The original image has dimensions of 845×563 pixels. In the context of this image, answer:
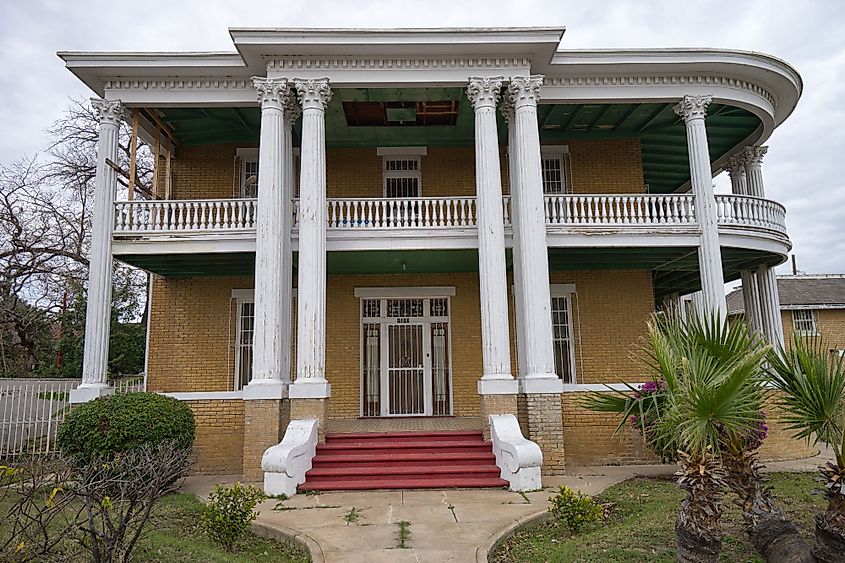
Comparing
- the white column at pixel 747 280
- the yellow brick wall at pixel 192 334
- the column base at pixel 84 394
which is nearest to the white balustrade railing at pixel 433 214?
the white column at pixel 747 280

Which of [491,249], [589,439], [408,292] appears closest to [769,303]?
[589,439]

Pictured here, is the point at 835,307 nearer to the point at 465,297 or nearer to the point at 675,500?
the point at 465,297

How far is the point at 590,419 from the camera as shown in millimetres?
11609

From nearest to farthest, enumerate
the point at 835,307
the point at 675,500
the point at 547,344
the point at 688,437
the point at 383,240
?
the point at 688,437, the point at 675,500, the point at 547,344, the point at 383,240, the point at 835,307

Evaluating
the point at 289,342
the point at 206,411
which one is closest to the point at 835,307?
the point at 289,342

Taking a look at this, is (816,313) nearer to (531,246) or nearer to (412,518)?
(531,246)

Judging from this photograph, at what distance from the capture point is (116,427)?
9133 millimetres

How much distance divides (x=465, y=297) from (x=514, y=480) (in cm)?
580

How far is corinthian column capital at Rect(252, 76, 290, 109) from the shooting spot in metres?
11.4

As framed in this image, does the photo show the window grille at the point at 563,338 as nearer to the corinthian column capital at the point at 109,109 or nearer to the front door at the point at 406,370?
the front door at the point at 406,370

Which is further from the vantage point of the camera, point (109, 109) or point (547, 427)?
point (109, 109)

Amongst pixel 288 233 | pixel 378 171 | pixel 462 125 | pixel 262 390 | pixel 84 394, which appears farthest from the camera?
A: pixel 378 171

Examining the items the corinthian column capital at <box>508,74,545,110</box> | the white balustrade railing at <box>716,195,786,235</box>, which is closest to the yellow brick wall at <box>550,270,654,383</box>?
the white balustrade railing at <box>716,195,786,235</box>

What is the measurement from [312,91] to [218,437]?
699 centimetres
